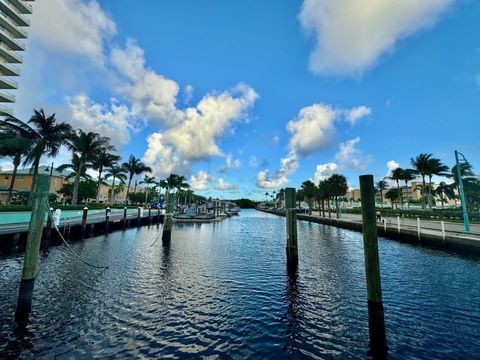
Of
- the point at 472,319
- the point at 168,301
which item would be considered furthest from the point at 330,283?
the point at 168,301

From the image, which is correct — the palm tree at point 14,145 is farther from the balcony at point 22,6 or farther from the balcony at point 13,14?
the balcony at point 22,6

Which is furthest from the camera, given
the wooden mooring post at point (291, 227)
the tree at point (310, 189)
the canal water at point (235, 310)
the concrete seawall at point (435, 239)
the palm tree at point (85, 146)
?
the tree at point (310, 189)

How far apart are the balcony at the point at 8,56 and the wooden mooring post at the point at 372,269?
73.2 metres

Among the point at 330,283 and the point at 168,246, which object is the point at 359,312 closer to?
the point at 330,283

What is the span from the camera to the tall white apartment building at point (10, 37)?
50094mm

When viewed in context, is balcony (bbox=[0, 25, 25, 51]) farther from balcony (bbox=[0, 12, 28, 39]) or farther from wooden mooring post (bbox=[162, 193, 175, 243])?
wooden mooring post (bbox=[162, 193, 175, 243])

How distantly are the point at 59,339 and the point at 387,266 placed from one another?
16.0 meters

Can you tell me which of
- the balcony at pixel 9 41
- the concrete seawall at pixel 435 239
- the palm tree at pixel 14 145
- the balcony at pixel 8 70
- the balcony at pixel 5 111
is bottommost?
the concrete seawall at pixel 435 239

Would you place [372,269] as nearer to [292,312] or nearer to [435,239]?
[292,312]

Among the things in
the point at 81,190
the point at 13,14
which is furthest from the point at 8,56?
the point at 81,190

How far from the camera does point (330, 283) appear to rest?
11.4 m

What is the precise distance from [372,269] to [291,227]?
296 inches

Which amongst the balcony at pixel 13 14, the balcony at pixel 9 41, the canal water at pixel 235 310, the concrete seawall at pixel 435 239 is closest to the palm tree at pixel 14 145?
the canal water at pixel 235 310

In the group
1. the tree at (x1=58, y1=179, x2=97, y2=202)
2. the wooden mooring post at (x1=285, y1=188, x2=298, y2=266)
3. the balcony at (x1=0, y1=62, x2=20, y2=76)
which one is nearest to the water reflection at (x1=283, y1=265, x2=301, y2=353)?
the wooden mooring post at (x1=285, y1=188, x2=298, y2=266)
